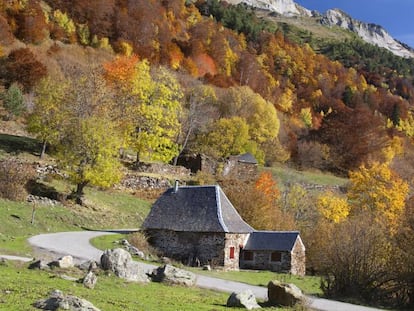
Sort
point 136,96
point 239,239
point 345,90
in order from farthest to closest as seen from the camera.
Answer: point 345,90, point 136,96, point 239,239

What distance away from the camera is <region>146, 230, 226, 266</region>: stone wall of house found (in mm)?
32406

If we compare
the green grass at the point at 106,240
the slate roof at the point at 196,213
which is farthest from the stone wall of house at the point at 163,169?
the green grass at the point at 106,240

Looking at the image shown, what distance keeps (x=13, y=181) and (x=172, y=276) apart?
20.0 metres

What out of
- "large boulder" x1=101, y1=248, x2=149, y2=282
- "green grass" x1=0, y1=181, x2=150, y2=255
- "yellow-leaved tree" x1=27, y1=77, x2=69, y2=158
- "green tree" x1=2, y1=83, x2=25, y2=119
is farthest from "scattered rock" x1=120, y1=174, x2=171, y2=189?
"large boulder" x1=101, y1=248, x2=149, y2=282

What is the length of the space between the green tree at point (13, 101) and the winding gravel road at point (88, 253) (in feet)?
75.6

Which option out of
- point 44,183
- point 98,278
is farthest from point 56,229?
point 98,278

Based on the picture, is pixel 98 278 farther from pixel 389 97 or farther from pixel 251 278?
pixel 389 97

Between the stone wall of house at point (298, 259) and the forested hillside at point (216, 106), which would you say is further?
the forested hillside at point (216, 106)

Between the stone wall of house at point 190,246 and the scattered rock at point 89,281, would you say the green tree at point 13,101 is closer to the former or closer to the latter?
the stone wall of house at point 190,246

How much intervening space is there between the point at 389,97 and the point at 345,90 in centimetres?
1430

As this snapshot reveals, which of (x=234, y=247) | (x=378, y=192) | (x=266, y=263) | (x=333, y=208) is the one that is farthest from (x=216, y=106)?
(x=234, y=247)

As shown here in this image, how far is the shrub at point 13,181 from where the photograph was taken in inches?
1419

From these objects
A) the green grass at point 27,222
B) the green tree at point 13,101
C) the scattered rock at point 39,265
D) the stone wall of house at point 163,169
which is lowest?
the scattered rock at point 39,265

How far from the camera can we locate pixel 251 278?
93.9 ft
